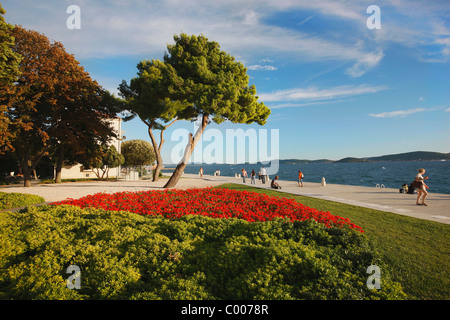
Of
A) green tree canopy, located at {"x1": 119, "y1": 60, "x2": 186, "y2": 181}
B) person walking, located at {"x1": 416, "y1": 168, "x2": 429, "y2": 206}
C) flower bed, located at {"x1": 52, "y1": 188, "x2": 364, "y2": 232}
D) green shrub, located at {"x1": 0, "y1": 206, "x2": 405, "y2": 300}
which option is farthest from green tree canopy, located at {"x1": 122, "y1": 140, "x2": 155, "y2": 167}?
person walking, located at {"x1": 416, "y1": 168, "x2": 429, "y2": 206}

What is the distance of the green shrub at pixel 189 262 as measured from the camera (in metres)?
2.86

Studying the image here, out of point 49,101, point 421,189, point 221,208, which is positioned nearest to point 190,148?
point 221,208

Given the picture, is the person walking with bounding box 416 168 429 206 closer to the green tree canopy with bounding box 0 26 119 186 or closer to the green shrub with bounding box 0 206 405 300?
the green shrub with bounding box 0 206 405 300

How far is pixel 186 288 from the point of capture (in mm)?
A: 2871

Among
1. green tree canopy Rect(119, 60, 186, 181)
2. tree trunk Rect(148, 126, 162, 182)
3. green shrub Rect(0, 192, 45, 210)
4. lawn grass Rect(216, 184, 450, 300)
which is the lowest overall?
lawn grass Rect(216, 184, 450, 300)

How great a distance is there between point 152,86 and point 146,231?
1199 centimetres

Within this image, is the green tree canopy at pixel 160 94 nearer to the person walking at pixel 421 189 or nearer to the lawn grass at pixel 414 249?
the lawn grass at pixel 414 249

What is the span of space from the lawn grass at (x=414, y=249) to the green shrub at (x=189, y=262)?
2.57ft

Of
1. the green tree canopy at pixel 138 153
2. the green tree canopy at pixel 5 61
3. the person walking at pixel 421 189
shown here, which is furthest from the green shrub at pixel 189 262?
the green tree canopy at pixel 138 153

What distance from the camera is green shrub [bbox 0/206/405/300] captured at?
2863 millimetres

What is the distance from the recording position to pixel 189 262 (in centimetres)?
362

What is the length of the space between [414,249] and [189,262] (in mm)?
5000

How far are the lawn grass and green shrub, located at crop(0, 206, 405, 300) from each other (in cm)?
78
